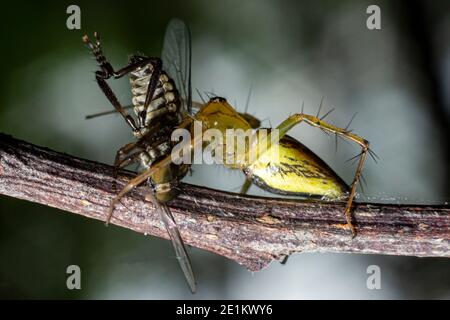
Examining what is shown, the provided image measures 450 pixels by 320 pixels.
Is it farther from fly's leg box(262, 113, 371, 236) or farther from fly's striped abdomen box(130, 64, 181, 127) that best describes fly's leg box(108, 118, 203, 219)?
fly's leg box(262, 113, 371, 236)

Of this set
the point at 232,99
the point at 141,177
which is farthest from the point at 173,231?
the point at 232,99

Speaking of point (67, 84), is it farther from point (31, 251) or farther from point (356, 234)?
point (356, 234)

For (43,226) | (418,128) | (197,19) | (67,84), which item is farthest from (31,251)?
(418,128)

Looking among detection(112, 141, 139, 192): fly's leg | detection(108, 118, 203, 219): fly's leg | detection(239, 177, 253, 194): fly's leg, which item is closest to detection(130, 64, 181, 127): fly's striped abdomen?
detection(112, 141, 139, 192): fly's leg

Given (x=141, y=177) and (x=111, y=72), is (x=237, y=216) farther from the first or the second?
(x=111, y=72)

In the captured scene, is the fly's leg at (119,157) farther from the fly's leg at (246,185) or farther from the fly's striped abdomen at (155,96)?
the fly's leg at (246,185)

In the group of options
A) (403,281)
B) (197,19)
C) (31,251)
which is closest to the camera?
(31,251)
